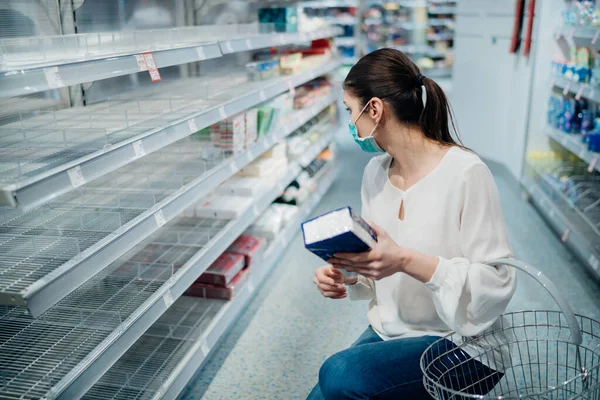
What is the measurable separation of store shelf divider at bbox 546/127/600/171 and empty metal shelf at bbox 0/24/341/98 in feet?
7.52

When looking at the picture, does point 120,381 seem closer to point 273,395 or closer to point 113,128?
point 273,395

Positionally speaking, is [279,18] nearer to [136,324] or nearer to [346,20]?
[136,324]

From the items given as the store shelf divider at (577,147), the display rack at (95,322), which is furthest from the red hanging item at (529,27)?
the display rack at (95,322)

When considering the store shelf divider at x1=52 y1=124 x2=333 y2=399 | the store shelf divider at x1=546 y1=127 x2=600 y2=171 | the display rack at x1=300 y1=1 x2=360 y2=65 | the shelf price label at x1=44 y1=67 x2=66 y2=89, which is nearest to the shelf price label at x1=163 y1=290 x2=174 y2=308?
the store shelf divider at x1=52 y1=124 x2=333 y2=399

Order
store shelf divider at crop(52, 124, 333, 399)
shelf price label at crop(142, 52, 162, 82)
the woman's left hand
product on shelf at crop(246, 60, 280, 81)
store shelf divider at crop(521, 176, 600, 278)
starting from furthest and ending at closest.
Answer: product on shelf at crop(246, 60, 280, 81)
store shelf divider at crop(521, 176, 600, 278)
shelf price label at crop(142, 52, 162, 82)
store shelf divider at crop(52, 124, 333, 399)
the woman's left hand

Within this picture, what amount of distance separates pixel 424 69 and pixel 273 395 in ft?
43.8

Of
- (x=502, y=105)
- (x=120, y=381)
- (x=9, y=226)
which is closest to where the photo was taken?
(x=9, y=226)

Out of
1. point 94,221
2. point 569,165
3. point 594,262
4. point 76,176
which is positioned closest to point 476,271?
point 76,176

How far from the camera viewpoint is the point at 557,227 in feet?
14.6

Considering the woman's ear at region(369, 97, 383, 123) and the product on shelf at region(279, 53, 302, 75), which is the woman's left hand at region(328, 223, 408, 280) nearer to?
the woman's ear at region(369, 97, 383, 123)

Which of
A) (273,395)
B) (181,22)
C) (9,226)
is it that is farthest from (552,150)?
(9,226)

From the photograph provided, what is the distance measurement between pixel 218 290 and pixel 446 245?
169cm

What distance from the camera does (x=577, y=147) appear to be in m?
4.14

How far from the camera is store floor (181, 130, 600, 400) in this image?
2.71m
